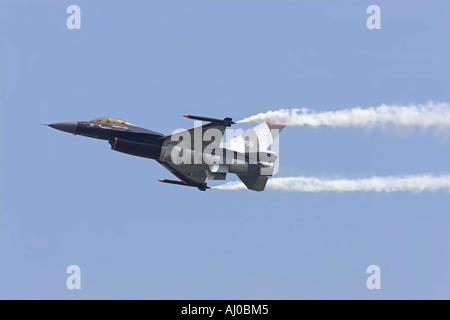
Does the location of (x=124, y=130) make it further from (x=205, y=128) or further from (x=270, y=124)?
(x=270, y=124)

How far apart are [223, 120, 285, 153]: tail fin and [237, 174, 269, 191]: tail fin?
2275mm

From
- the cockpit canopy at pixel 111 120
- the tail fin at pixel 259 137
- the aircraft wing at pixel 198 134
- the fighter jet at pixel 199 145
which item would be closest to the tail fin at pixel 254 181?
the fighter jet at pixel 199 145

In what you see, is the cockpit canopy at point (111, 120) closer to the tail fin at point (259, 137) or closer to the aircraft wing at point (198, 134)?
the aircraft wing at point (198, 134)

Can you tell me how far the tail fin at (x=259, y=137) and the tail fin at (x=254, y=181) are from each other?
89.6 inches

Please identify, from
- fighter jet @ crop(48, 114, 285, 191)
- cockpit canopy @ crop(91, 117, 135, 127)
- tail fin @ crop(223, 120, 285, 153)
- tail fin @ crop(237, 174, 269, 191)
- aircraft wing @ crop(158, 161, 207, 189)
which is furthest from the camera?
aircraft wing @ crop(158, 161, 207, 189)

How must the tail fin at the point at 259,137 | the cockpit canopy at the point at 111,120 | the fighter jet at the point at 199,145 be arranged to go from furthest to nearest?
the tail fin at the point at 259,137, the cockpit canopy at the point at 111,120, the fighter jet at the point at 199,145

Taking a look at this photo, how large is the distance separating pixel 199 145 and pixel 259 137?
430 cm

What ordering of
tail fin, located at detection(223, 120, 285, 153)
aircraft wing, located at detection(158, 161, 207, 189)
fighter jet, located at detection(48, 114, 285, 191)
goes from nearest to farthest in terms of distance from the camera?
fighter jet, located at detection(48, 114, 285, 191)
tail fin, located at detection(223, 120, 285, 153)
aircraft wing, located at detection(158, 161, 207, 189)

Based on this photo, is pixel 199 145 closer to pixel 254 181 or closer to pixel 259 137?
pixel 259 137

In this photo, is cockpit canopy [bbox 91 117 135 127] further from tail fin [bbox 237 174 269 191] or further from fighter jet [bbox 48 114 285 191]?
tail fin [bbox 237 174 269 191]

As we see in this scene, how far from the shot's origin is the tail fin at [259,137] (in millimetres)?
71312

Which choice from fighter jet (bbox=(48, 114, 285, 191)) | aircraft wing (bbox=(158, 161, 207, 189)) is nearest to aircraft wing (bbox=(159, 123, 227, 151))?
fighter jet (bbox=(48, 114, 285, 191))

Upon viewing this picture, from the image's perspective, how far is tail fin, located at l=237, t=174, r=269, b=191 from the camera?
72.2 metres
